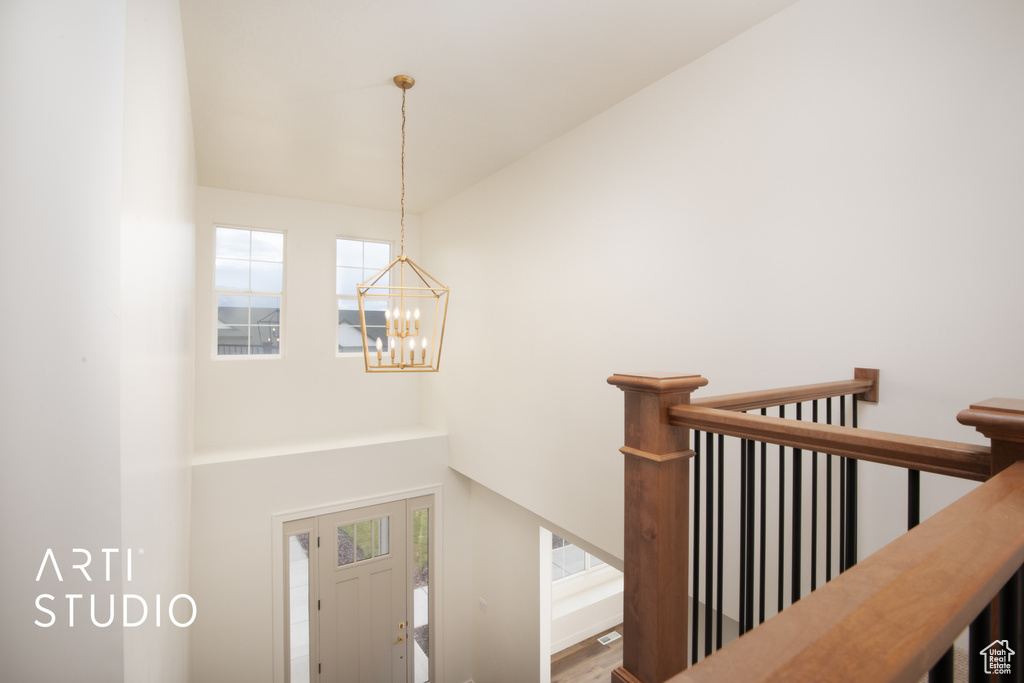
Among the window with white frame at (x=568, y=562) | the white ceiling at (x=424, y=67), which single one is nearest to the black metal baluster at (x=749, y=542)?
the white ceiling at (x=424, y=67)

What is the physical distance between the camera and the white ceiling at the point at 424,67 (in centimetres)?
231

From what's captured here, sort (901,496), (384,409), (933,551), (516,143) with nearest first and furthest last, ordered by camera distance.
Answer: (933,551), (901,496), (516,143), (384,409)

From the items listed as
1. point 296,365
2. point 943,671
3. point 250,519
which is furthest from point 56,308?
point 296,365

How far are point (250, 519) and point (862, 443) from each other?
16.3 feet

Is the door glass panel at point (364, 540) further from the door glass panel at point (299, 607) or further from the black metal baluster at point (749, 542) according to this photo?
the black metal baluster at point (749, 542)

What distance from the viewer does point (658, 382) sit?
1239 mm

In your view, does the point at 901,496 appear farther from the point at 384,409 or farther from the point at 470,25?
the point at 384,409

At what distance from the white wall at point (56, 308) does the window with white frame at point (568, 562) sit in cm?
625

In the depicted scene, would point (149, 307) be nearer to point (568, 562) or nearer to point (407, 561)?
point (407, 561)

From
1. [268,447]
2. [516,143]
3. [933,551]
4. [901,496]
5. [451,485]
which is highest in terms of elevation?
[516,143]

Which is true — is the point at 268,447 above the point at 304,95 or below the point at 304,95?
below

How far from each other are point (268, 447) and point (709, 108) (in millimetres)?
4709

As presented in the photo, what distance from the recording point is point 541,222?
3.88 metres

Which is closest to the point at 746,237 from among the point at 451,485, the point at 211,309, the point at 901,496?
the point at 901,496
